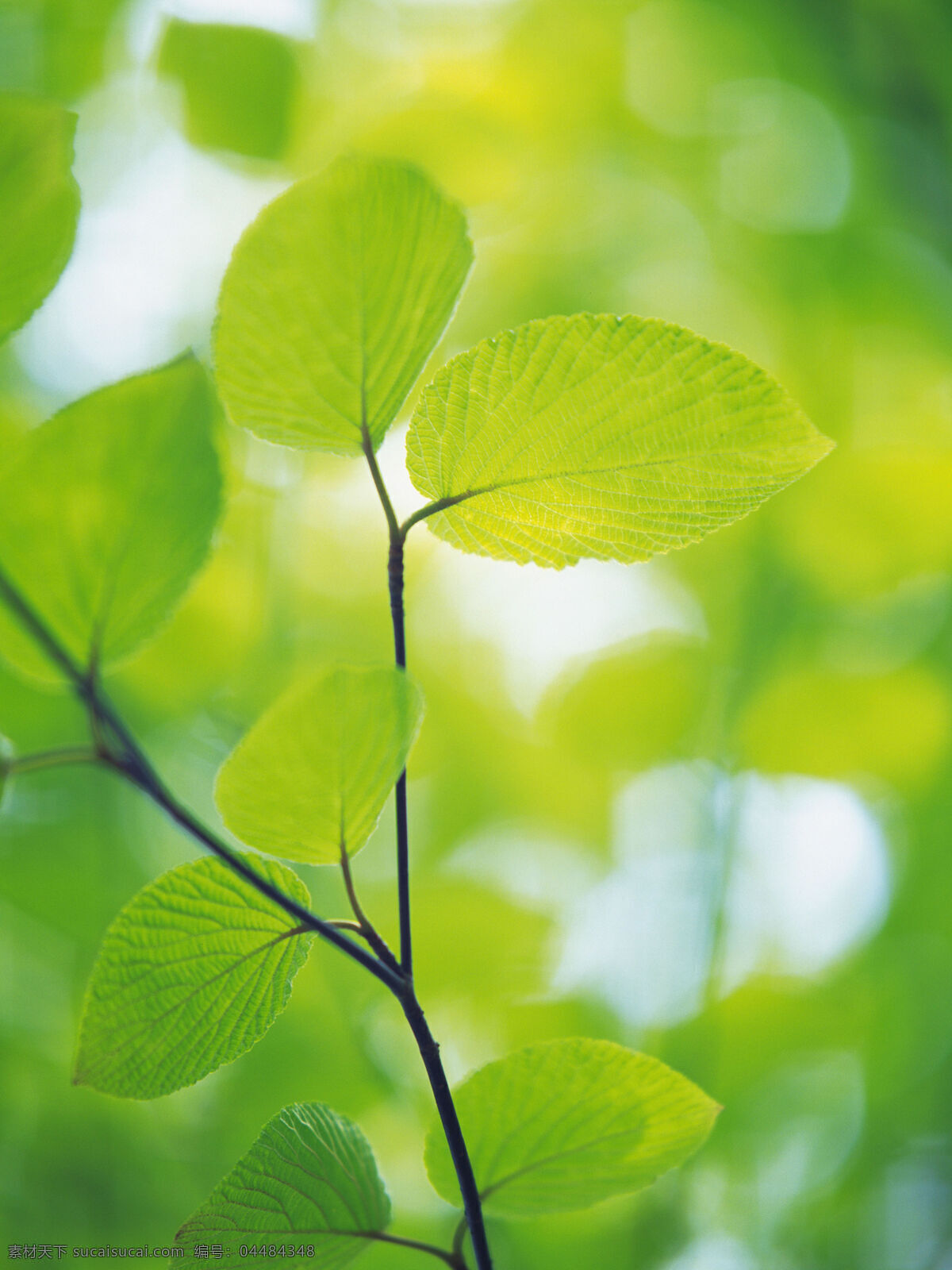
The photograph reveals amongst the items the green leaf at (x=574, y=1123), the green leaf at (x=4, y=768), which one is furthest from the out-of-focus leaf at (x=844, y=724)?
the green leaf at (x=4, y=768)

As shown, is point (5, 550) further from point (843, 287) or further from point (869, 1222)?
point (843, 287)

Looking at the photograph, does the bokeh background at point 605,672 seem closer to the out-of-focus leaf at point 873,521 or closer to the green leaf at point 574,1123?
the out-of-focus leaf at point 873,521

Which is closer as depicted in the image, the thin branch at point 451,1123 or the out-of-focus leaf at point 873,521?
the thin branch at point 451,1123

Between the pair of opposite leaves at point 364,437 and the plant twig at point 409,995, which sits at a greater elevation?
the pair of opposite leaves at point 364,437

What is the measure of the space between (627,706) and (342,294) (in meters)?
0.68

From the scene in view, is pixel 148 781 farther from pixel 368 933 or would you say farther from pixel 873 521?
pixel 873 521

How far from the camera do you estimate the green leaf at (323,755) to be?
167mm

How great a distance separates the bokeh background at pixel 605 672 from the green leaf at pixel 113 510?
0.44 m

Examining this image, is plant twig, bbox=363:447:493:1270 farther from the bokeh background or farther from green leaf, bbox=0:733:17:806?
the bokeh background

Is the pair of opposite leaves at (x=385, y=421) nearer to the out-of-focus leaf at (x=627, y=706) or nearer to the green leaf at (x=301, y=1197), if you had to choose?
the green leaf at (x=301, y=1197)

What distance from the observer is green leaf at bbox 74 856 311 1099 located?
0.62 feet

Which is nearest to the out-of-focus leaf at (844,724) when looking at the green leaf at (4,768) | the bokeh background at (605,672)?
the bokeh background at (605,672)

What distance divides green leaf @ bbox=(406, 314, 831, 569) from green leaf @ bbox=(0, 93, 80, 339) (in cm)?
9

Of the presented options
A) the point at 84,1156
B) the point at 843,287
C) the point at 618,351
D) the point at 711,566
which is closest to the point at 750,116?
the point at 843,287
